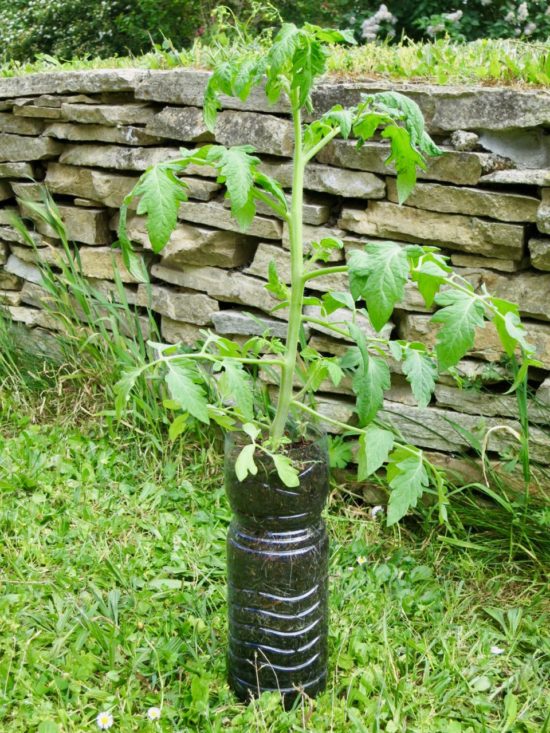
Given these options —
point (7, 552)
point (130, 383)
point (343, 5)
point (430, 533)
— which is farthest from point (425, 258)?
point (343, 5)

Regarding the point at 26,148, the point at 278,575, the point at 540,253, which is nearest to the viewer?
the point at 278,575

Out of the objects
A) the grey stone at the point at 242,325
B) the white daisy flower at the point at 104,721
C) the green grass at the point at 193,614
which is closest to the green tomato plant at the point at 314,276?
the green grass at the point at 193,614

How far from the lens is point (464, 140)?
233 centimetres

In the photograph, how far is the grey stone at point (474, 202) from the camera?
89.7 inches

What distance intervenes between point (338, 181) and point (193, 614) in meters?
1.35

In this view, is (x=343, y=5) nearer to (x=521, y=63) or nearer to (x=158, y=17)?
(x=158, y=17)

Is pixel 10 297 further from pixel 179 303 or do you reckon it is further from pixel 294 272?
pixel 294 272

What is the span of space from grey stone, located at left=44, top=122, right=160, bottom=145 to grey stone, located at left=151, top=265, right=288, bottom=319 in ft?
1.55

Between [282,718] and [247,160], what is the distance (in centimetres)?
120

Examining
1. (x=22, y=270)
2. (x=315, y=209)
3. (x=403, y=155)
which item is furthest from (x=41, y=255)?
(x=403, y=155)

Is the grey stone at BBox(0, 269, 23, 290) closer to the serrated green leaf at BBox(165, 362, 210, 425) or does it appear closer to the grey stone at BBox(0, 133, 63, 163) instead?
the grey stone at BBox(0, 133, 63, 163)

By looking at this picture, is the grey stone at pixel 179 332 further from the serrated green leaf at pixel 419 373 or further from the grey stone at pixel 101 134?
the serrated green leaf at pixel 419 373

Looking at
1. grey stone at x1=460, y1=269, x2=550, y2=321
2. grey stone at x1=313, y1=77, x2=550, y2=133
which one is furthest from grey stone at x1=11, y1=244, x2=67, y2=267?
grey stone at x1=460, y1=269, x2=550, y2=321

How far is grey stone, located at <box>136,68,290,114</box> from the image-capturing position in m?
2.65
